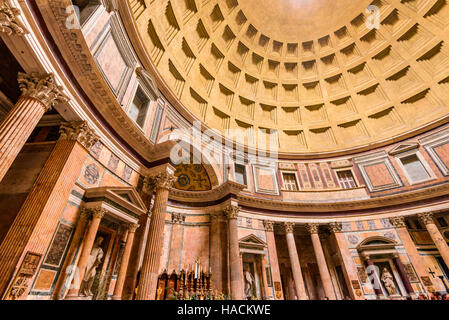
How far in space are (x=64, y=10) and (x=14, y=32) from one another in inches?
66.4

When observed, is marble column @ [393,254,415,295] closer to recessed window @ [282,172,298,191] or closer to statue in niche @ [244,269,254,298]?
recessed window @ [282,172,298,191]

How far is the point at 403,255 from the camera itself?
13594 mm

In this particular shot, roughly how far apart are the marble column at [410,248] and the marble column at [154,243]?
51.9 feet

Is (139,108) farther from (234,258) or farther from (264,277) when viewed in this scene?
(264,277)

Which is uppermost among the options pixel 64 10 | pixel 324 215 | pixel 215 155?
pixel 215 155

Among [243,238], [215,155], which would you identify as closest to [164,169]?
[215,155]

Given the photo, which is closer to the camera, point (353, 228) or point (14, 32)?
point (14, 32)

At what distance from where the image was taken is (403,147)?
55.6 feet

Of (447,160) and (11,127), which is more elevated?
(447,160)

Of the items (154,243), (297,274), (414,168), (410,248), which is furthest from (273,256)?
(414,168)

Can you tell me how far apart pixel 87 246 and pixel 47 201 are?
184cm

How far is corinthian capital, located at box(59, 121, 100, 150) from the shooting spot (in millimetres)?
6859
